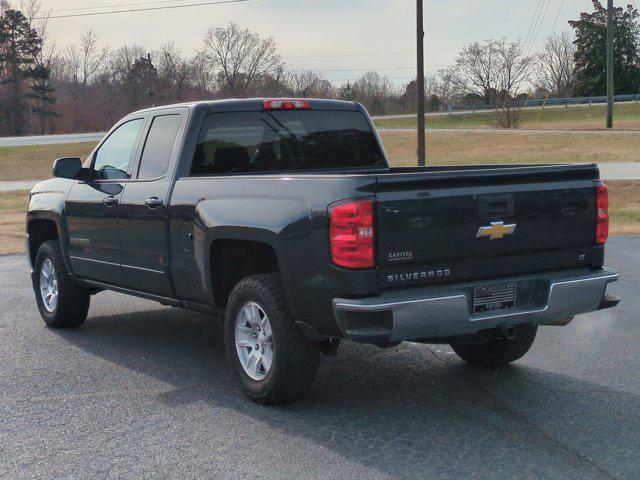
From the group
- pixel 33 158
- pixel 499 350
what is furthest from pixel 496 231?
pixel 33 158

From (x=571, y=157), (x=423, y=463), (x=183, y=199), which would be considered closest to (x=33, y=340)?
(x=183, y=199)

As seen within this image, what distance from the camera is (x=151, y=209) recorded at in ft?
20.4

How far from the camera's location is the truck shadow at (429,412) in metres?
4.31

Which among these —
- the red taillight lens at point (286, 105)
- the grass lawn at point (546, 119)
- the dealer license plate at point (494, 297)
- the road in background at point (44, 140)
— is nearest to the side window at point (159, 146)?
the red taillight lens at point (286, 105)

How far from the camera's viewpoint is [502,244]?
4965 millimetres

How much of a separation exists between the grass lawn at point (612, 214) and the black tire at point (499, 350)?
970 cm

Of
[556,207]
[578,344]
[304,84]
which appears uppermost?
[304,84]

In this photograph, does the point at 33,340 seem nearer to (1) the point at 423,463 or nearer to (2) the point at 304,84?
(1) the point at 423,463

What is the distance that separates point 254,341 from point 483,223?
1.63 meters

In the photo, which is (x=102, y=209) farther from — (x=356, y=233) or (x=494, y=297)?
(x=494, y=297)

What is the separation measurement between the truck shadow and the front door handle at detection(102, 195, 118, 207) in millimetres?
1212

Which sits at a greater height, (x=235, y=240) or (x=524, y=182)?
(x=524, y=182)

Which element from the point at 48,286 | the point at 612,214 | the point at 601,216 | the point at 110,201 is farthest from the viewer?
the point at 612,214

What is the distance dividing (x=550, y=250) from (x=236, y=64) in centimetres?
7855
